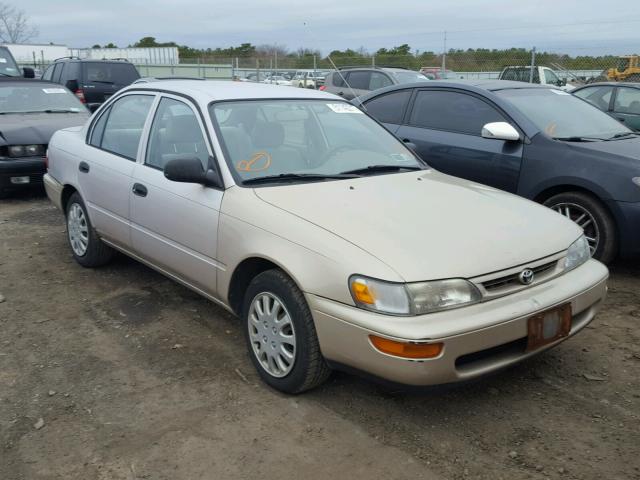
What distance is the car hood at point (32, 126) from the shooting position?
7695 mm

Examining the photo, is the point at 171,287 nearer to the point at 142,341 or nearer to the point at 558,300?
the point at 142,341

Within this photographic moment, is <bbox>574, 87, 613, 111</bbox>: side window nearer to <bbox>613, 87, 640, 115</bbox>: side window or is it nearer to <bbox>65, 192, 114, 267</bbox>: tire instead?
<bbox>613, 87, 640, 115</bbox>: side window

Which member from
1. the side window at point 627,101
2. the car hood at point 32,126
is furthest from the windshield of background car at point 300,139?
the side window at point 627,101

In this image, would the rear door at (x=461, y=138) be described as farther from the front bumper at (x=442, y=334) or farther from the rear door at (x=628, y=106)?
the rear door at (x=628, y=106)

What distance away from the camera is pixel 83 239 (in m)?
5.20

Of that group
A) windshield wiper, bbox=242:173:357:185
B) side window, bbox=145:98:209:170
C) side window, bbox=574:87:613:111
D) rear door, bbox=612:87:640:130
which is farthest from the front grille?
side window, bbox=574:87:613:111

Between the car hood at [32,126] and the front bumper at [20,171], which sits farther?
the car hood at [32,126]

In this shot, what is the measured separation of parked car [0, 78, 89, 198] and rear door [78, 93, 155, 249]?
309 cm

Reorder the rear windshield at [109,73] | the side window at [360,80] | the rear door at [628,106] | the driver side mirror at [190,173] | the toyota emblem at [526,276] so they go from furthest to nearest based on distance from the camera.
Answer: the side window at [360,80]
the rear windshield at [109,73]
the rear door at [628,106]
the driver side mirror at [190,173]
the toyota emblem at [526,276]

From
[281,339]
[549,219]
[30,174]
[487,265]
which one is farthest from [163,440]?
[30,174]

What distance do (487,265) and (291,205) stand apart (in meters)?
1.07

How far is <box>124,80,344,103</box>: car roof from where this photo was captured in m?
4.06

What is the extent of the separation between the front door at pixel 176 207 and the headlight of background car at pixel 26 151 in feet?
13.7

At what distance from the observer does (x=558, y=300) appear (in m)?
3.05
